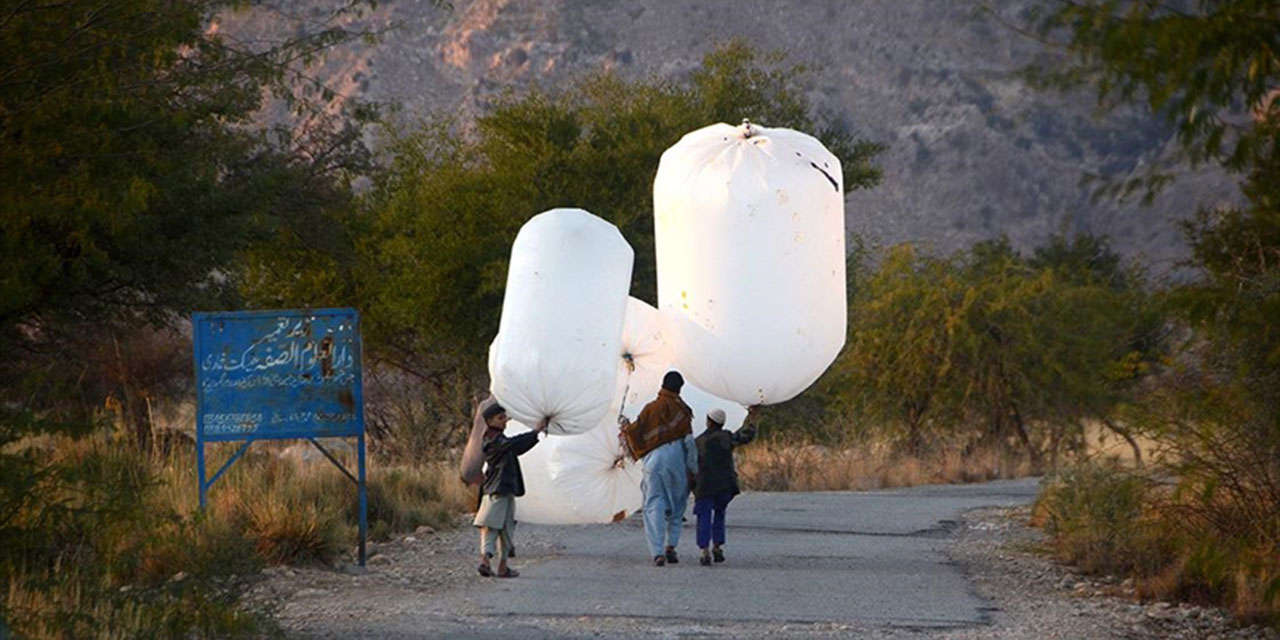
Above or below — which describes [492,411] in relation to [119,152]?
below

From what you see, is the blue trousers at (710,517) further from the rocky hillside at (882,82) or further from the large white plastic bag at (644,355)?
the rocky hillside at (882,82)

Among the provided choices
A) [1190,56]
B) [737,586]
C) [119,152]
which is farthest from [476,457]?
[1190,56]

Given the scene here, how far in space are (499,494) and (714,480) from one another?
2.45m

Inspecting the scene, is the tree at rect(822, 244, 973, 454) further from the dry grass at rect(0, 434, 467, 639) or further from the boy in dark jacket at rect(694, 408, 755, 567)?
the boy in dark jacket at rect(694, 408, 755, 567)

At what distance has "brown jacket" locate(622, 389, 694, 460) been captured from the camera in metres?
17.9

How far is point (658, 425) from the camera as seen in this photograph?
18.0m

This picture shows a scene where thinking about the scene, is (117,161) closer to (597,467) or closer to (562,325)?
(562,325)

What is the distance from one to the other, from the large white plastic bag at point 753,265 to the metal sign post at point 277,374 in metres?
2.97

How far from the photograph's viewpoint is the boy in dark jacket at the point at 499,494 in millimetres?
16969

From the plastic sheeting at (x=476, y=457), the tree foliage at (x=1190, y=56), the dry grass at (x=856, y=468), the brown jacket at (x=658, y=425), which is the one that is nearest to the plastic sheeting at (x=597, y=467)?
the brown jacket at (x=658, y=425)

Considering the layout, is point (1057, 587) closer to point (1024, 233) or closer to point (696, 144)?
point (696, 144)

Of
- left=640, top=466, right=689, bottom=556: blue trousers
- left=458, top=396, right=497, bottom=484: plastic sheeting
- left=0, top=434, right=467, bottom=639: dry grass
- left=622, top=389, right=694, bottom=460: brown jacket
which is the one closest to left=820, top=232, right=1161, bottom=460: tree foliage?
left=0, top=434, right=467, bottom=639: dry grass

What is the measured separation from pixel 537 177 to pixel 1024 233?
1838 inches

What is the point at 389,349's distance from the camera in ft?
129
